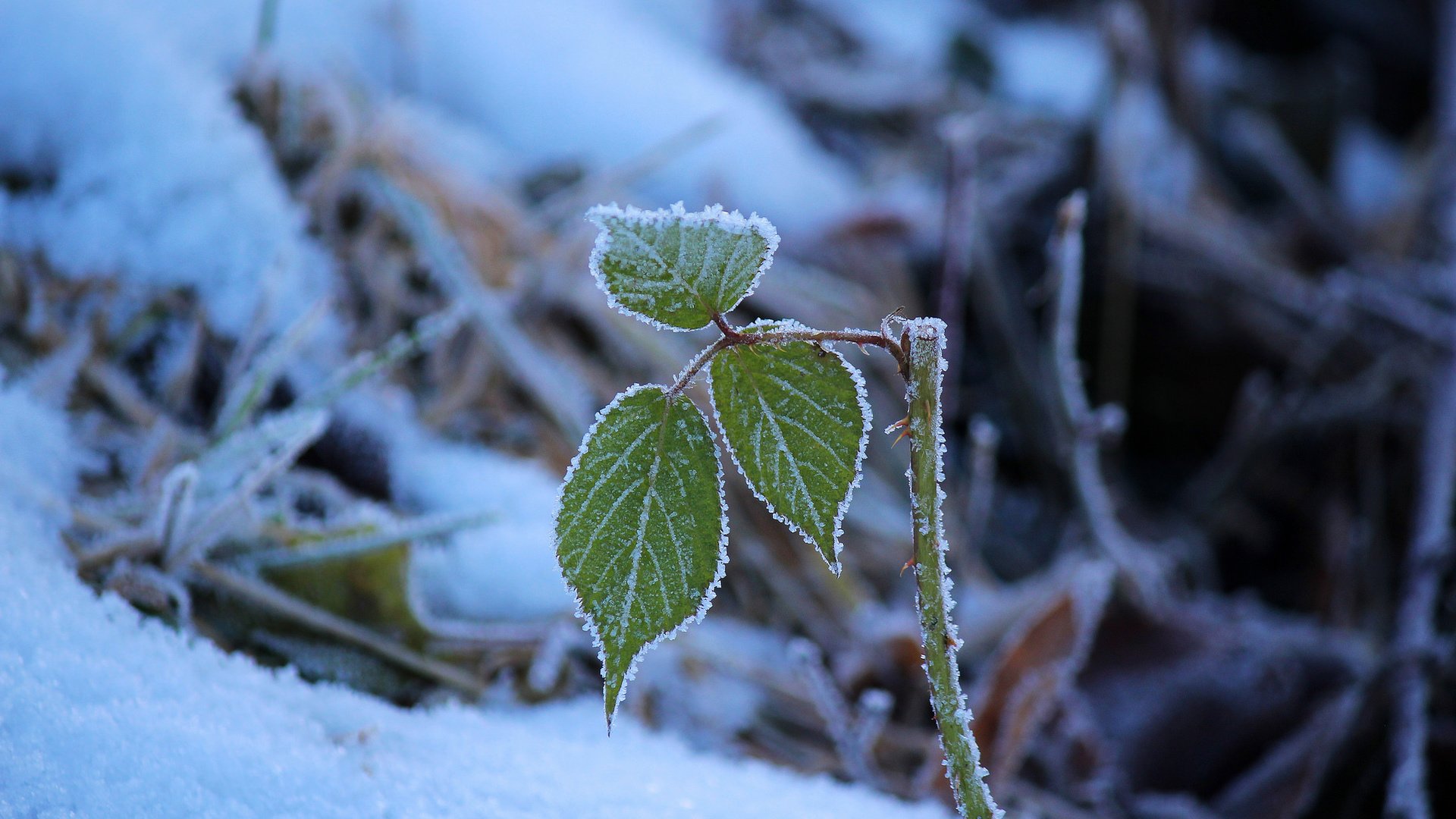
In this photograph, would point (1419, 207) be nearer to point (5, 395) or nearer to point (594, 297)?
point (594, 297)

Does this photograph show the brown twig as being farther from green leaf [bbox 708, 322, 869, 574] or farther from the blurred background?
green leaf [bbox 708, 322, 869, 574]

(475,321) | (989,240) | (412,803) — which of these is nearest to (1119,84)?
(989,240)

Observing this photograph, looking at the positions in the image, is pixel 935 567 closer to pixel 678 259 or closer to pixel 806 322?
pixel 678 259

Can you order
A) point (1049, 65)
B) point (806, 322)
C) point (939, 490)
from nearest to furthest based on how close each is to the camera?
point (939, 490) → point (806, 322) → point (1049, 65)

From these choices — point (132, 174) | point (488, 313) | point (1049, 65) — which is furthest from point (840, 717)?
point (1049, 65)

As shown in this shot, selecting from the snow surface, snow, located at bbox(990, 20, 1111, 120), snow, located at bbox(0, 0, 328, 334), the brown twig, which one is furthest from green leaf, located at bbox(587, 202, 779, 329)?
snow, located at bbox(990, 20, 1111, 120)

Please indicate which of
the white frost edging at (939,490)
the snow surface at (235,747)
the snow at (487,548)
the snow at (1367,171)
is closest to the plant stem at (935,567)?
the white frost edging at (939,490)
